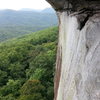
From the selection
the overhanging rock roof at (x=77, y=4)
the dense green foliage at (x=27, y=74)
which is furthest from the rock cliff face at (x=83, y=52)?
the dense green foliage at (x=27, y=74)

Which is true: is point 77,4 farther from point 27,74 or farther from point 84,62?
point 27,74

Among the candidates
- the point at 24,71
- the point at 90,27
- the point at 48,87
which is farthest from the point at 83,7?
the point at 24,71

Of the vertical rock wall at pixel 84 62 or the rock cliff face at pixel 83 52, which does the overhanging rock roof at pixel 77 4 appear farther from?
the vertical rock wall at pixel 84 62

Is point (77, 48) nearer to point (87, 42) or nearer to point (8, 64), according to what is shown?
point (87, 42)

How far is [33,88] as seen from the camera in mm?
38156

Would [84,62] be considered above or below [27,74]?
above

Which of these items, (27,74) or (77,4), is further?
(27,74)

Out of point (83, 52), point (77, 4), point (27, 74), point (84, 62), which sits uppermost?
point (77, 4)

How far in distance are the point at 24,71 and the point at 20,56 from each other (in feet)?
31.2

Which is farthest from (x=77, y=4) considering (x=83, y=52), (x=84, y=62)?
(x=84, y=62)

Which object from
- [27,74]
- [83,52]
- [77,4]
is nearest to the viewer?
[83,52]

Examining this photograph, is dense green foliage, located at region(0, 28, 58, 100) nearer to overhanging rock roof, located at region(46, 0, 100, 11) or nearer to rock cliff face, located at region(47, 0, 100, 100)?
overhanging rock roof, located at region(46, 0, 100, 11)

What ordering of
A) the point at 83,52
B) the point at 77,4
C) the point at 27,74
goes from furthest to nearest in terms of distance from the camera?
the point at 27,74 → the point at 77,4 → the point at 83,52

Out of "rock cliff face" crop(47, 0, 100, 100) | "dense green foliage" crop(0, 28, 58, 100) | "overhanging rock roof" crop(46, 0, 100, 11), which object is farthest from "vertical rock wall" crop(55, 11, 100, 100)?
"dense green foliage" crop(0, 28, 58, 100)
